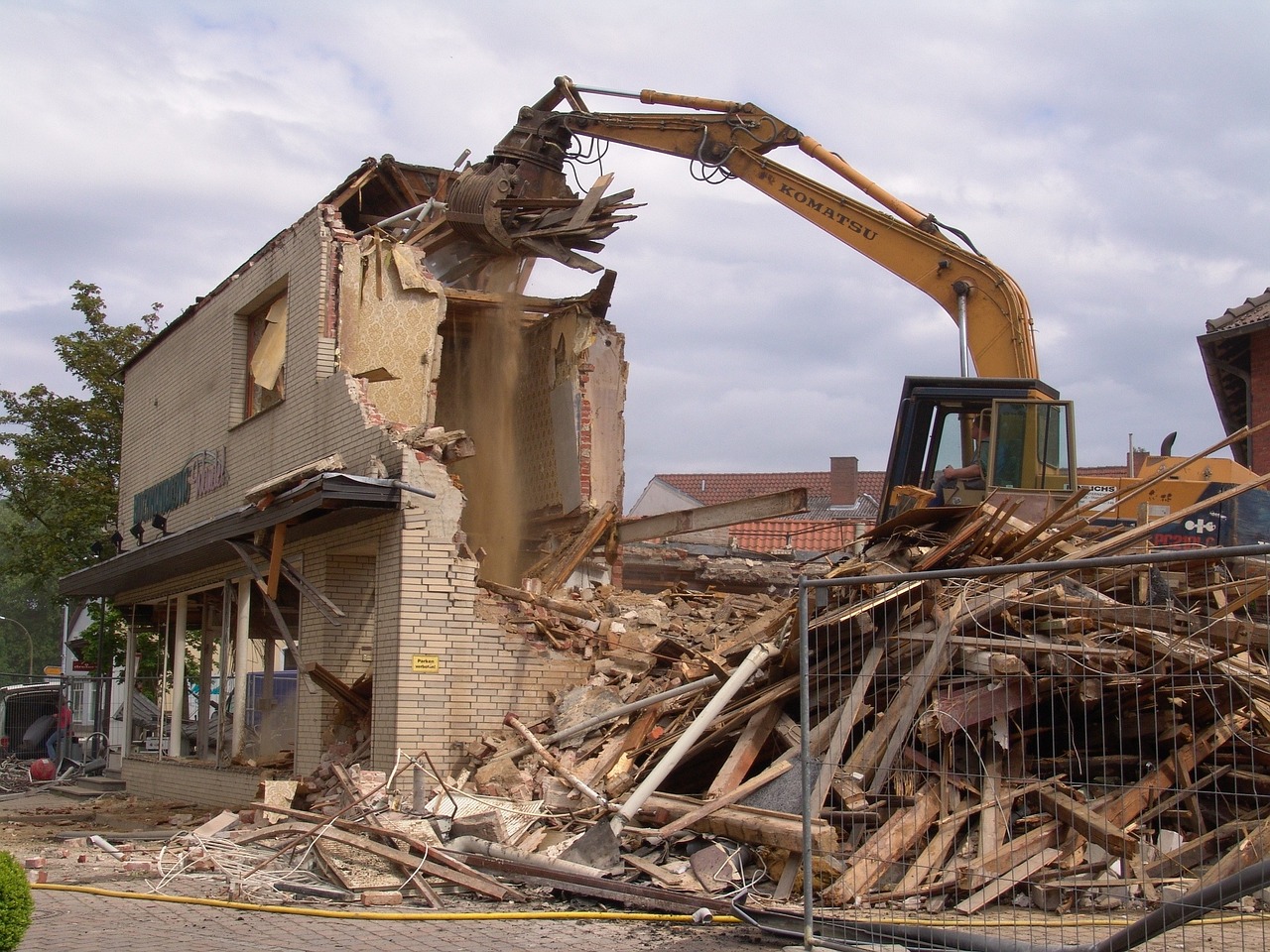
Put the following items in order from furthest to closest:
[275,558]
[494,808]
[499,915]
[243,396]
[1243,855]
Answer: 1. [243,396]
2. [275,558]
3. [494,808]
4. [499,915]
5. [1243,855]

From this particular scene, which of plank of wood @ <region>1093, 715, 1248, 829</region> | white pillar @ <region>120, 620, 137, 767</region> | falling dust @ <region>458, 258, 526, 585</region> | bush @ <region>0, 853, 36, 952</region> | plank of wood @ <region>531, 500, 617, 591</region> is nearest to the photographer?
bush @ <region>0, 853, 36, 952</region>

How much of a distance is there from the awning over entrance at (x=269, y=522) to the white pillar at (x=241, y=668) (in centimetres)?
52

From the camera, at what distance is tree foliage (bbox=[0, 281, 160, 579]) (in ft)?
83.1

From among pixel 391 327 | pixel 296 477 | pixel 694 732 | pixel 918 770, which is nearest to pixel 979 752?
pixel 918 770

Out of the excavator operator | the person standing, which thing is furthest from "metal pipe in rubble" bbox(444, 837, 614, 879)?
the person standing

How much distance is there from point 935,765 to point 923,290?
7.28 m

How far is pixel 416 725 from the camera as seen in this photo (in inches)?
460

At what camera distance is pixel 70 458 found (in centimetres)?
Answer: 2616

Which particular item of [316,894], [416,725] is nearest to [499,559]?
[416,725]

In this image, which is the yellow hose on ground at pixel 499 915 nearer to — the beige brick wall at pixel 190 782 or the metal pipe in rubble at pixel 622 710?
the metal pipe in rubble at pixel 622 710

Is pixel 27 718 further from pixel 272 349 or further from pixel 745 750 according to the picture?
pixel 745 750

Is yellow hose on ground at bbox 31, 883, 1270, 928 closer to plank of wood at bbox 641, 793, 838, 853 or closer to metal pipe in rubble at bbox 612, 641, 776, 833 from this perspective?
plank of wood at bbox 641, 793, 838, 853

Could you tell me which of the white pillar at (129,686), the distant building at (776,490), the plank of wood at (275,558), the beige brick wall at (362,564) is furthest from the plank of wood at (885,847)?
the white pillar at (129,686)

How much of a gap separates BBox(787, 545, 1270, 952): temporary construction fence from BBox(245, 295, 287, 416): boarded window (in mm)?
8660
